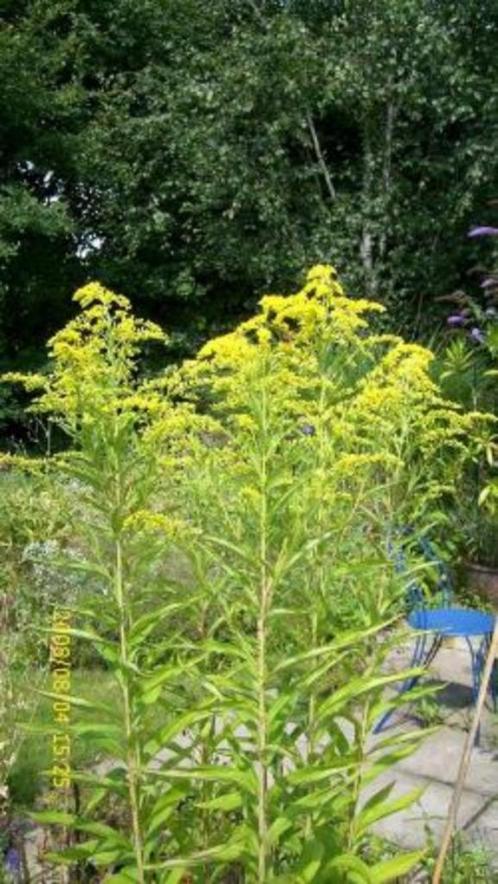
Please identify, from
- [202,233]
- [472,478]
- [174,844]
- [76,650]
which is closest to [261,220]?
[202,233]

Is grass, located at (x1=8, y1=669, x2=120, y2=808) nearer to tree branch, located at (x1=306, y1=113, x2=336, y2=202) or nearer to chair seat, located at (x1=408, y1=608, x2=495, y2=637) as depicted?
chair seat, located at (x1=408, y1=608, x2=495, y2=637)

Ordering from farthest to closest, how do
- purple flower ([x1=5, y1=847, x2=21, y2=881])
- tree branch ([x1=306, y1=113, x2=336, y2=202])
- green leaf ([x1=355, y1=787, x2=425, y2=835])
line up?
tree branch ([x1=306, y1=113, x2=336, y2=202]) < purple flower ([x1=5, y1=847, x2=21, y2=881]) < green leaf ([x1=355, y1=787, x2=425, y2=835])

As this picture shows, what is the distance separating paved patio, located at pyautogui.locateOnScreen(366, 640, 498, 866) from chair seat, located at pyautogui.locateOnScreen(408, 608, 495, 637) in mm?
275

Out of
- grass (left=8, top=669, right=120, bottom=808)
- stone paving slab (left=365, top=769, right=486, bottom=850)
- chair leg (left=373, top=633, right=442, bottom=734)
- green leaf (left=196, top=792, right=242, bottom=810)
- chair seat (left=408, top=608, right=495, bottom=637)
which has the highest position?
chair seat (left=408, top=608, right=495, bottom=637)

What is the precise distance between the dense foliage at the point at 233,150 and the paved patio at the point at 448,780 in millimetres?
6888

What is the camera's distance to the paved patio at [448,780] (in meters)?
3.05

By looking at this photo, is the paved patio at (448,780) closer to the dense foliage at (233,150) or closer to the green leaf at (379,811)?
the green leaf at (379,811)

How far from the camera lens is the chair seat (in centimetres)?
388

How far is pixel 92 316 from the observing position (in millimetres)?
2025

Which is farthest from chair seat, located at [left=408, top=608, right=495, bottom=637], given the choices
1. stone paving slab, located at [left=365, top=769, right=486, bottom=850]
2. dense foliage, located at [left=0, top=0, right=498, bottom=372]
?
dense foliage, located at [left=0, top=0, right=498, bottom=372]

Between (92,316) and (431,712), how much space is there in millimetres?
2562

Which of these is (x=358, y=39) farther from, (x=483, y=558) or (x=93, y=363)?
(x=93, y=363)

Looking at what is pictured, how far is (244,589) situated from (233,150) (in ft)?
30.1

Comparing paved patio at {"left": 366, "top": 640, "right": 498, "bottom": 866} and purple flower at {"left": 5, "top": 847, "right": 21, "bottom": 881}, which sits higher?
purple flower at {"left": 5, "top": 847, "right": 21, "bottom": 881}
